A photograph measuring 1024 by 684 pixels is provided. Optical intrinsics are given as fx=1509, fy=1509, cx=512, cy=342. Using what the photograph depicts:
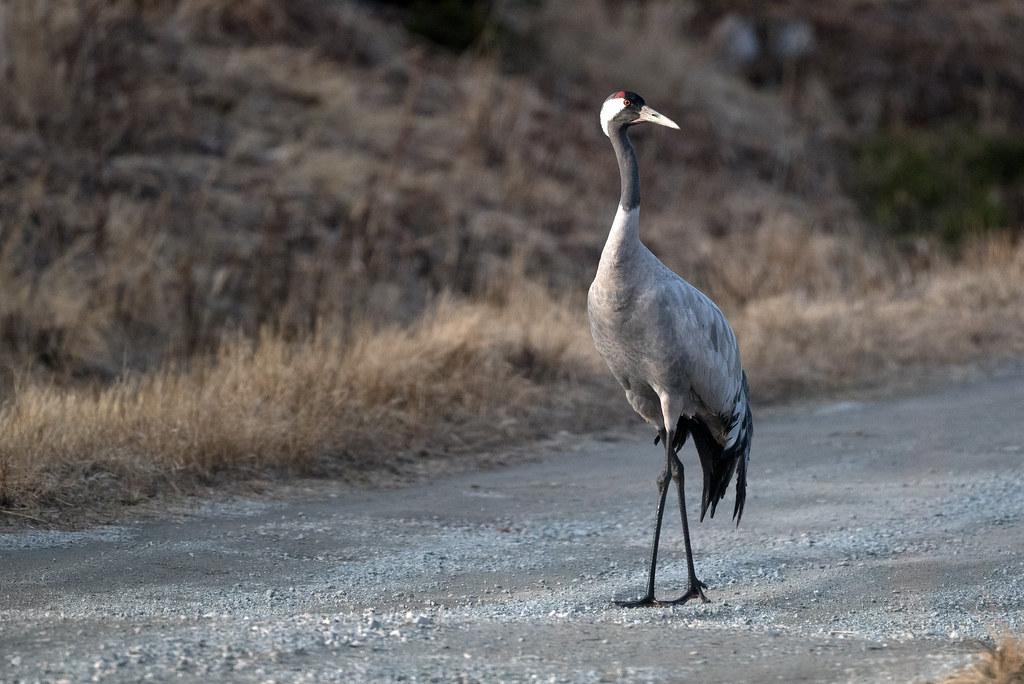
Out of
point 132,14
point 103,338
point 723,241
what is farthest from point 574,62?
point 103,338

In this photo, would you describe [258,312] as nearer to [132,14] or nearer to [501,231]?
[501,231]

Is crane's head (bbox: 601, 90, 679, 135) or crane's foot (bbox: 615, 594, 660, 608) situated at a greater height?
crane's head (bbox: 601, 90, 679, 135)

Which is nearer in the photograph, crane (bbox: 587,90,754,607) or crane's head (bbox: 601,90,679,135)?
crane (bbox: 587,90,754,607)

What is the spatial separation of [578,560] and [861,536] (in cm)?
146

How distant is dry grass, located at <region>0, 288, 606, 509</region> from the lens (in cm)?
774

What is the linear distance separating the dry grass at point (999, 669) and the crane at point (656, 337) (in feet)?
5.09

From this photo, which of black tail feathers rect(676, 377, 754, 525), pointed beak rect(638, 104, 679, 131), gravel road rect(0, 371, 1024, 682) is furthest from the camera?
black tail feathers rect(676, 377, 754, 525)

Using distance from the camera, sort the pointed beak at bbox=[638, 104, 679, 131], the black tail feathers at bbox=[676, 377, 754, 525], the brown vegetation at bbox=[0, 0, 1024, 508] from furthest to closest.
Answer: the brown vegetation at bbox=[0, 0, 1024, 508], the black tail feathers at bbox=[676, 377, 754, 525], the pointed beak at bbox=[638, 104, 679, 131]

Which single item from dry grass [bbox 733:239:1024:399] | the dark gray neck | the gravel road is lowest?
the gravel road

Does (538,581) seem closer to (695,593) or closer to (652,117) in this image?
(695,593)

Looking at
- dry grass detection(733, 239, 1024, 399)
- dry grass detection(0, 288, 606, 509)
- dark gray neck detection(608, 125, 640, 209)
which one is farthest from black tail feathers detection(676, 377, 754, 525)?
dry grass detection(733, 239, 1024, 399)

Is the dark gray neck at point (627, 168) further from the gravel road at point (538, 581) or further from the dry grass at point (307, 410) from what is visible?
the dry grass at point (307, 410)

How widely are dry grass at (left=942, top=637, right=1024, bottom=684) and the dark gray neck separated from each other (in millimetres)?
2304

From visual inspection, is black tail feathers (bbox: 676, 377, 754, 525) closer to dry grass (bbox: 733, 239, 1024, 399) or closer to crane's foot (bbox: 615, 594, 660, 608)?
crane's foot (bbox: 615, 594, 660, 608)
